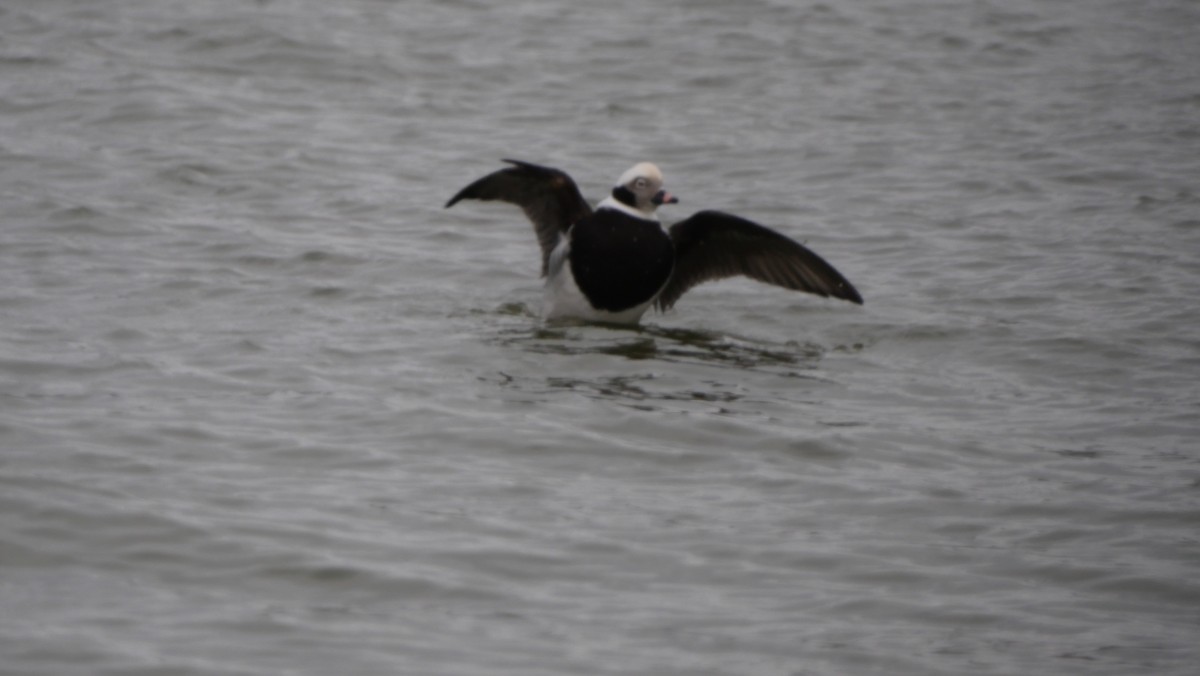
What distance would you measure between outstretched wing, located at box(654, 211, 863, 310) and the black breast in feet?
0.94

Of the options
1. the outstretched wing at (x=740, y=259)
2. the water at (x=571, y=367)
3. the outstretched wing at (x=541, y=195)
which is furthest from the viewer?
the outstretched wing at (x=541, y=195)

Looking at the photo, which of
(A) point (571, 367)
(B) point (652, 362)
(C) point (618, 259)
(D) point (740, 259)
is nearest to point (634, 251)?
(C) point (618, 259)

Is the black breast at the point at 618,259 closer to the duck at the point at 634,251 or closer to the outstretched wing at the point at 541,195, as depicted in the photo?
the duck at the point at 634,251

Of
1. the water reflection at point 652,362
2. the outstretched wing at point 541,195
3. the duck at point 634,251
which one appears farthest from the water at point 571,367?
the outstretched wing at point 541,195

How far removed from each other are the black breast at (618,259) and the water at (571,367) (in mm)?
224

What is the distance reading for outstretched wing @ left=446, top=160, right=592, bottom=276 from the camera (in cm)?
947

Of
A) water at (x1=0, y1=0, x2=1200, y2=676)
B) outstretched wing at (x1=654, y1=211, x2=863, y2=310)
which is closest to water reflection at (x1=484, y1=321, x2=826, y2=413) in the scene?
water at (x1=0, y1=0, x2=1200, y2=676)

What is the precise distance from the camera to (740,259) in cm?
970

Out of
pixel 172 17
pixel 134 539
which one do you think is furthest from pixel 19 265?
pixel 172 17

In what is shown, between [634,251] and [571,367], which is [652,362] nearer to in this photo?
[571,367]

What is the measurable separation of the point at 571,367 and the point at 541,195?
1.65 metres

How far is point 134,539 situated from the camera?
577 centimetres

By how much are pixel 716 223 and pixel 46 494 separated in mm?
4276

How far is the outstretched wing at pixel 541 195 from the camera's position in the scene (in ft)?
31.1
